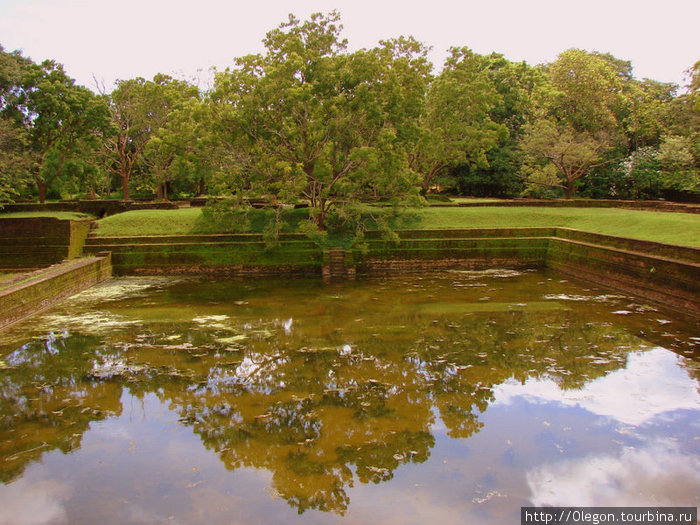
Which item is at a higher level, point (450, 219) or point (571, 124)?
point (571, 124)

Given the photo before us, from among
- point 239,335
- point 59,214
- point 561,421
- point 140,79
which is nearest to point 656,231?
point 561,421

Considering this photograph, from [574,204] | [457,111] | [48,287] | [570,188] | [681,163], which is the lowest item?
[48,287]

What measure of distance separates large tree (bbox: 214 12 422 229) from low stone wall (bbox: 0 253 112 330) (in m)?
5.57

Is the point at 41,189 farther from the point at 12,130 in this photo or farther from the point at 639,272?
the point at 639,272

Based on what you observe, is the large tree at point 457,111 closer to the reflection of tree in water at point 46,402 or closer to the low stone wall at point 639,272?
the low stone wall at point 639,272

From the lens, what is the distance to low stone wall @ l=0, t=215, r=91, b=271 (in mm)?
17344

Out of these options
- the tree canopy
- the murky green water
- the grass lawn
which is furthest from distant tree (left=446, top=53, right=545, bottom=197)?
the grass lawn

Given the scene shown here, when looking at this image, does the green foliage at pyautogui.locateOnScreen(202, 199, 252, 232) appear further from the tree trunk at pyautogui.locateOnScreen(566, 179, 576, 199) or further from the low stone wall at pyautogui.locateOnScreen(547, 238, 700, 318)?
the tree trunk at pyautogui.locateOnScreen(566, 179, 576, 199)

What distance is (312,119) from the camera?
53.8ft

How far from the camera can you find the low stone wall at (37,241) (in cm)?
1734

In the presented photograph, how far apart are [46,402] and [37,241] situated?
43.1ft

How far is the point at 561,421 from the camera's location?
5977 millimetres

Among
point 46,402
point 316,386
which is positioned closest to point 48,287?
point 46,402

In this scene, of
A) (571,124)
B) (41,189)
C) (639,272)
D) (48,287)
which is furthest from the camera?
(571,124)
